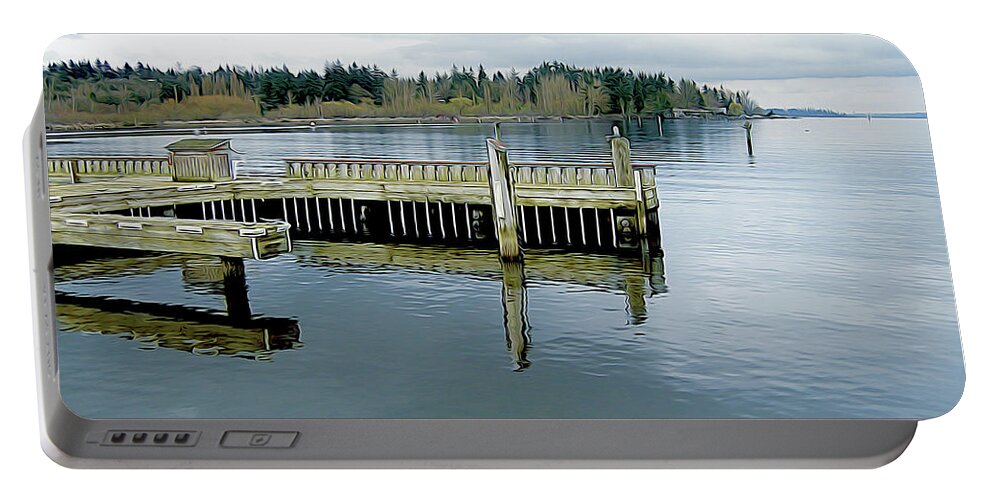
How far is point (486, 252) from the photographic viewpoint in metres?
2.22

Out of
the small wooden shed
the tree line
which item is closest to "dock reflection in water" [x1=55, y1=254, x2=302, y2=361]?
the small wooden shed

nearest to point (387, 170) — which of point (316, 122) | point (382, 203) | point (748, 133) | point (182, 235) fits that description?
point (382, 203)

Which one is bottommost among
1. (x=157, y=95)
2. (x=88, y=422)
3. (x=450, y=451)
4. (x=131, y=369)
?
(x=450, y=451)

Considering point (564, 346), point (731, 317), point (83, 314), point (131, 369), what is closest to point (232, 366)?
point (131, 369)

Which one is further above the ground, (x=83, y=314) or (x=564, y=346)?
(x=83, y=314)

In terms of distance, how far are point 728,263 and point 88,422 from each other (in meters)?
1.48

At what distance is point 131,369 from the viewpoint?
6.88 ft

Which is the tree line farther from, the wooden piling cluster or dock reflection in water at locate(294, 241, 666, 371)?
dock reflection in water at locate(294, 241, 666, 371)

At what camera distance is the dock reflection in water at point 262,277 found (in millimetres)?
2115

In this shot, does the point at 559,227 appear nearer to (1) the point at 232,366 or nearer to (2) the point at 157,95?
(1) the point at 232,366

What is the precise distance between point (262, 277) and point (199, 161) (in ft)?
1.01

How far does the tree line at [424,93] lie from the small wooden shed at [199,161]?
0.22 feet

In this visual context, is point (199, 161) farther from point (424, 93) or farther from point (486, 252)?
point (486, 252)

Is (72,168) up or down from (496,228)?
up
